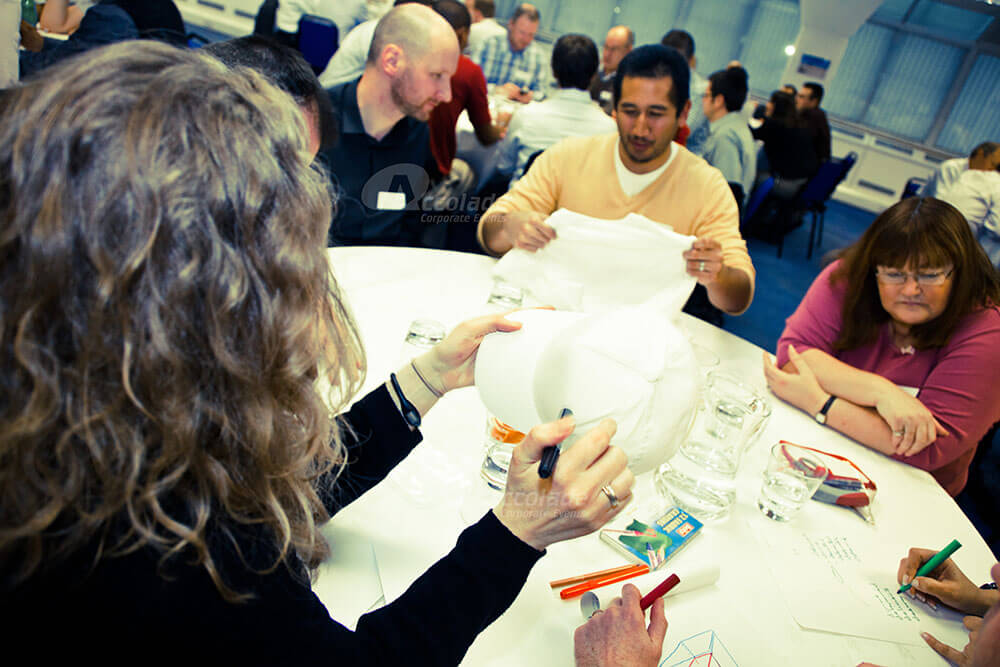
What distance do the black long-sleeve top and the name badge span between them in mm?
1884

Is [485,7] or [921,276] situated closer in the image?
[921,276]

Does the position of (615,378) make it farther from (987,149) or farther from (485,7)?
(485,7)

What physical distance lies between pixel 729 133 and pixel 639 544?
160 inches

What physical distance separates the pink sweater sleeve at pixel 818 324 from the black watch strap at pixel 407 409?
3.96 feet

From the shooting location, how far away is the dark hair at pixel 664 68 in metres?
2.16

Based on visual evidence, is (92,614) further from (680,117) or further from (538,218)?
(680,117)

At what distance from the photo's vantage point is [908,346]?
1.68 metres

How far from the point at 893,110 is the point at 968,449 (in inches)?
402

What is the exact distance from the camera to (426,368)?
1.10m

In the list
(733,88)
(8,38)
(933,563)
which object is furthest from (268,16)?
(933,563)

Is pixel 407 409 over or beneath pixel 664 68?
beneath

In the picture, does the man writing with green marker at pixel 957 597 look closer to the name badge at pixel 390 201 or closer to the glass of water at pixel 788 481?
the glass of water at pixel 788 481

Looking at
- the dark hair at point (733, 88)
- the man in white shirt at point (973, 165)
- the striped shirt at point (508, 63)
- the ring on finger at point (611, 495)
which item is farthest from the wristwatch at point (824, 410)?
the striped shirt at point (508, 63)

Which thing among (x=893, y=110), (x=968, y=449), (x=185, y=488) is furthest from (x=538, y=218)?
(x=893, y=110)
